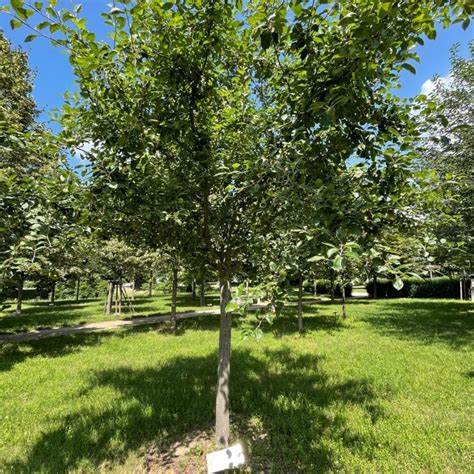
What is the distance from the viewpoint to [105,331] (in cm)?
1236

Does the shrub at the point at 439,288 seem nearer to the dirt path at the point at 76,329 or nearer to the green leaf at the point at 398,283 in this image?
the dirt path at the point at 76,329

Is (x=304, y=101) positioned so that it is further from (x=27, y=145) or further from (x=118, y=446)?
(x=118, y=446)

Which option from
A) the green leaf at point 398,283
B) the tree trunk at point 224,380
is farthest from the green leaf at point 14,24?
the tree trunk at point 224,380

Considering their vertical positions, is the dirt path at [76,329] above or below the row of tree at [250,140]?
below

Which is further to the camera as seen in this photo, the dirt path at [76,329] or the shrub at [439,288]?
the shrub at [439,288]

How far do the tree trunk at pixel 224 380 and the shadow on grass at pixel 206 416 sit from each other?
55 centimetres

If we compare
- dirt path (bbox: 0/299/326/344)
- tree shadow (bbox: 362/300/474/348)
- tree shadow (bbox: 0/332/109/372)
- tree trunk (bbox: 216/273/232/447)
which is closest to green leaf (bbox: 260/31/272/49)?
tree trunk (bbox: 216/273/232/447)

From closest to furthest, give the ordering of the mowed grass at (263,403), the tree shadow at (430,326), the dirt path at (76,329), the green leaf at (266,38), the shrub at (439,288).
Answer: the green leaf at (266,38) < the mowed grass at (263,403) < the tree shadow at (430,326) < the dirt path at (76,329) < the shrub at (439,288)

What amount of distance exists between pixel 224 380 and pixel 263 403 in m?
1.85

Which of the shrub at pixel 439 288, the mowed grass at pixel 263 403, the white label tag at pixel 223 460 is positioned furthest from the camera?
the shrub at pixel 439 288

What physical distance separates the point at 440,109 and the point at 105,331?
1250 centimetres

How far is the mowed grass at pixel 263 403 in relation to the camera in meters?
3.80

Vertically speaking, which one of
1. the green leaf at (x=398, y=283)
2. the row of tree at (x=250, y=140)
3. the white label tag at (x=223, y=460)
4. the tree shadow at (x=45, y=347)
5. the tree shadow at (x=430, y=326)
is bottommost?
the tree shadow at (x=45, y=347)

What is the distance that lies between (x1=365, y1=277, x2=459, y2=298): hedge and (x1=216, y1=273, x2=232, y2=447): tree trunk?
23183mm
